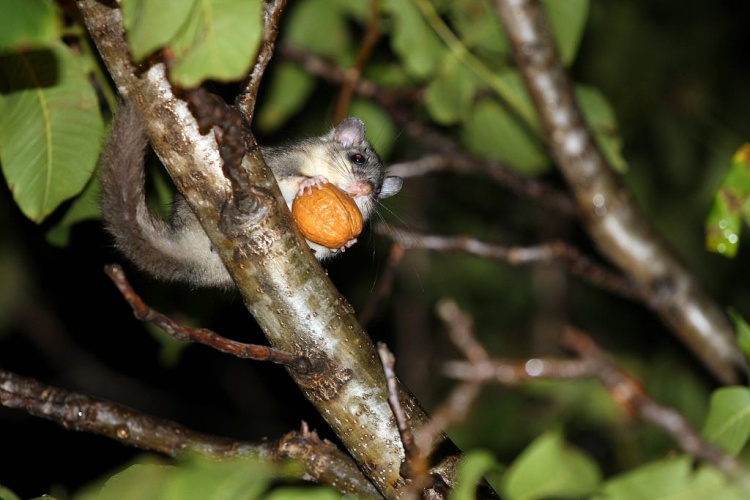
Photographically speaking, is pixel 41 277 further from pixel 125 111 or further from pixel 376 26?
pixel 125 111

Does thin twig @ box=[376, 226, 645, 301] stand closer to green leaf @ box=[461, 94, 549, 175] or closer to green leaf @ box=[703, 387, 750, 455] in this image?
green leaf @ box=[461, 94, 549, 175]

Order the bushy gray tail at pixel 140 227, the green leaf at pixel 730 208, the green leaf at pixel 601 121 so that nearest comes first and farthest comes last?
the bushy gray tail at pixel 140 227, the green leaf at pixel 730 208, the green leaf at pixel 601 121

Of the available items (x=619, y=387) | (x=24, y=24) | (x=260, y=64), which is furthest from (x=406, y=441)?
(x=24, y=24)

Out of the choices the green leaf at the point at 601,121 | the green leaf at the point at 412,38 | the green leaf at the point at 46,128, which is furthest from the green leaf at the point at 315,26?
the green leaf at the point at 46,128

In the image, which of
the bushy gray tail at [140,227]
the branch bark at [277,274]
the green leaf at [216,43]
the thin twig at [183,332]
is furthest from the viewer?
the bushy gray tail at [140,227]

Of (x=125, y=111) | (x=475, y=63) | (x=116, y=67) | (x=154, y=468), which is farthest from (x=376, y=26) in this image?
(x=154, y=468)

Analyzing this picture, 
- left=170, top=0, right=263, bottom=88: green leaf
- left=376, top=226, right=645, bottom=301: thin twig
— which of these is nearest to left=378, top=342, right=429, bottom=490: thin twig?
left=170, top=0, right=263, bottom=88: green leaf

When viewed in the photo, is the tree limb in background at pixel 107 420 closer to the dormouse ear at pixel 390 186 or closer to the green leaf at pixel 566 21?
the dormouse ear at pixel 390 186
